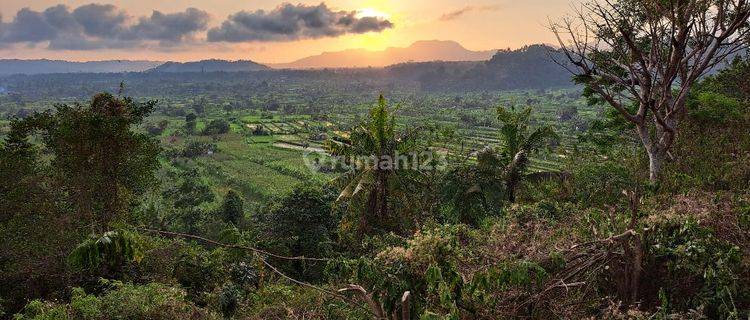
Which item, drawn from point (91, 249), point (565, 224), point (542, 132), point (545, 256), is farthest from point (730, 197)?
point (542, 132)

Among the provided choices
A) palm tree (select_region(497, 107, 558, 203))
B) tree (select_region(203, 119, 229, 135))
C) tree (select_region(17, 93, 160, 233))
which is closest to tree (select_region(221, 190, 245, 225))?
tree (select_region(17, 93, 160, 233))

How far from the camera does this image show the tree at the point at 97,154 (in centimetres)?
950

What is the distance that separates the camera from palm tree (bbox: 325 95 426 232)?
32.7 feet

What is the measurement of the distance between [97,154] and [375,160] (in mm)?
5942

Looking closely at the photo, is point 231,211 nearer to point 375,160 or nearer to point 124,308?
point 375,160

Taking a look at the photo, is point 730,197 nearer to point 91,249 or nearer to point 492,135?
point 91,249

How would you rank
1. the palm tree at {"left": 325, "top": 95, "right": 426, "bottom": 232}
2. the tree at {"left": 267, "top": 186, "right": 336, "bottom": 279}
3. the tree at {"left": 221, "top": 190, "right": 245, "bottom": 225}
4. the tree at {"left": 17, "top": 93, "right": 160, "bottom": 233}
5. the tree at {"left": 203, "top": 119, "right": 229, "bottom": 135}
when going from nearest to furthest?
the tree at {"left": 17, "top": 93, "right": 160, "bottom": 233} < the palm tree at {"left": 325, "top": 95, "right": 426, "bottom": 232} < the tree at {"left": 267, "top": 186, "right": 336, "bottom": 279} < the tree at {"left": 221, "top": 190, "right": 245, "bottom": 225} < the tree at {"left": 203, "top": 119, "right": 229, "bottom": 135}

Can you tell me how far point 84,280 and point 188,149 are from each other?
171 feet

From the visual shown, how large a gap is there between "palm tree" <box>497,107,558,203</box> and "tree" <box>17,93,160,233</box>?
918 cm

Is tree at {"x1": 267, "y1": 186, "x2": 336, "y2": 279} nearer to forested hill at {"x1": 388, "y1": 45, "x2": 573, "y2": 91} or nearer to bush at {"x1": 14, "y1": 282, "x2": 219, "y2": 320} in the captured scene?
bush at {"x1": 14, "y1": 282, "x2": 219, "y2": 320}

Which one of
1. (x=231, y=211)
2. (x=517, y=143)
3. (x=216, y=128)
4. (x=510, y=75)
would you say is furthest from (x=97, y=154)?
(x=510, y=75)

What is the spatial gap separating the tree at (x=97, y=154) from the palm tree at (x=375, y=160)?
174 inches

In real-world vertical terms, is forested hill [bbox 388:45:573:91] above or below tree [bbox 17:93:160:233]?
above

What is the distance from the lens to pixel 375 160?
10.0 m
